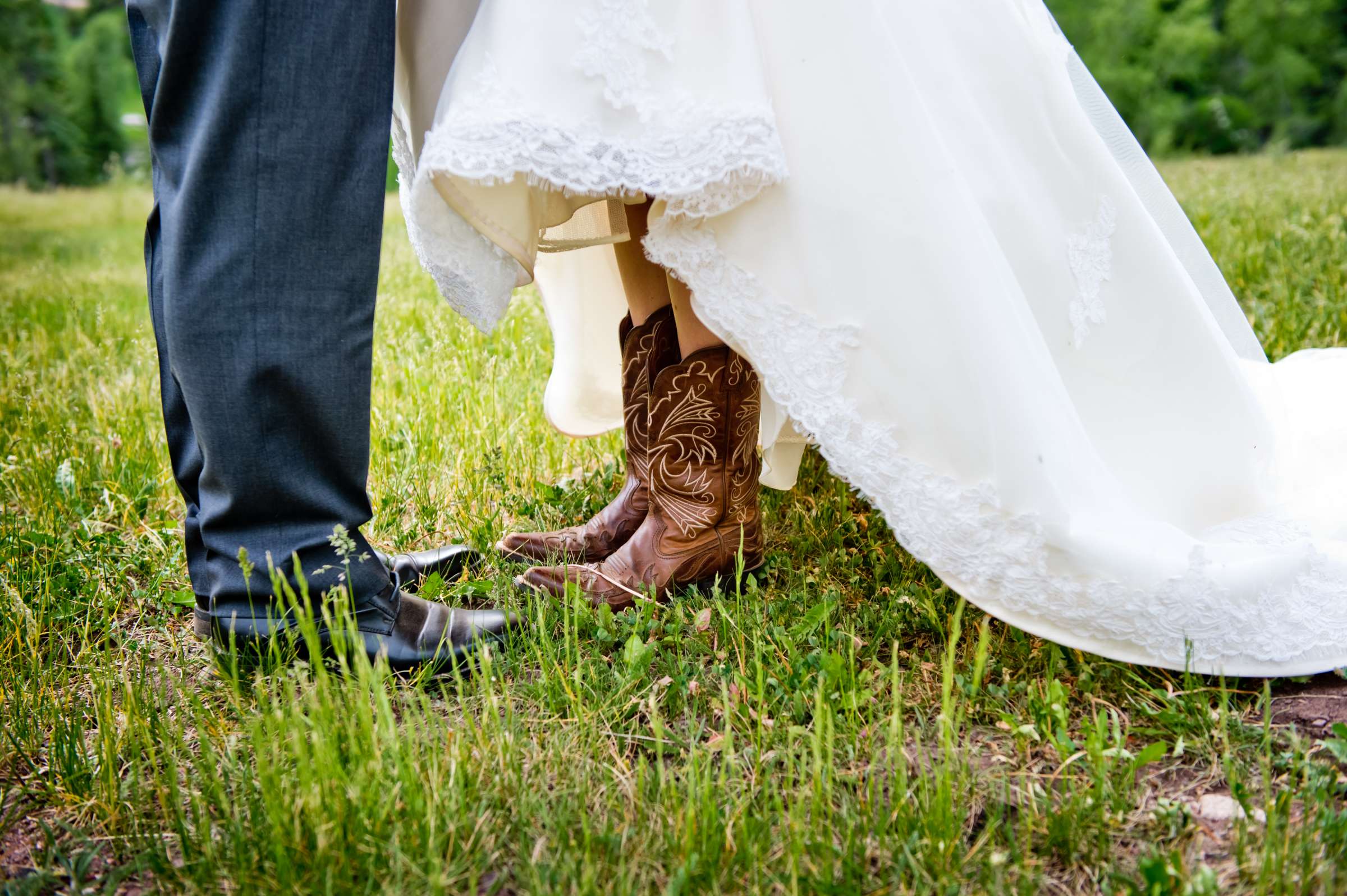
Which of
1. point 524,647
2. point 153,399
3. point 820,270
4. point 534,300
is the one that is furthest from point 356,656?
point 534,300

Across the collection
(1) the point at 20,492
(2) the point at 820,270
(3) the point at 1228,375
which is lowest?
(1) the point at 20,492

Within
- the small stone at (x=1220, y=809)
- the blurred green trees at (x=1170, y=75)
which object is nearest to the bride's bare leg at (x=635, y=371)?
the small stone at (x=1220, y=809)

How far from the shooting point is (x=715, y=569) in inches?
72.7

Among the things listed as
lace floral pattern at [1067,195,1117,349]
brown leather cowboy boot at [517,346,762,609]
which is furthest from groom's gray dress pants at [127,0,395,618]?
lace floral pattern at [1067,195,1117,349]

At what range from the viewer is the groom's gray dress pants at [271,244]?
1.27 metres

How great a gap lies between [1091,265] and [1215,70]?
36.0 m

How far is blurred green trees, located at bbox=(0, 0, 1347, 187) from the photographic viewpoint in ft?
86.2

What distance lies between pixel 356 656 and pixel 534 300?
10.4ft

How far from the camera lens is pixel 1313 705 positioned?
138cm

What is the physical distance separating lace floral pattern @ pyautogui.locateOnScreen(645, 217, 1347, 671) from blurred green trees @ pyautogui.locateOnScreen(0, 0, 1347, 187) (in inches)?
1067

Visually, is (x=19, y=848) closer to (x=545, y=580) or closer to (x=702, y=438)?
(x=545, y=580)

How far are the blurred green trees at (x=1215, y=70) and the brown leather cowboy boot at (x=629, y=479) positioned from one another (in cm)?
3037

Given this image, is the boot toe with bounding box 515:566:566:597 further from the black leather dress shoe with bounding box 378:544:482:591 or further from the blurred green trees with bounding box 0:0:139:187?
the blurred green trees with bounding box 0:0:139:187

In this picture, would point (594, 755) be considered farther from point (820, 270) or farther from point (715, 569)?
point (820, 270)
